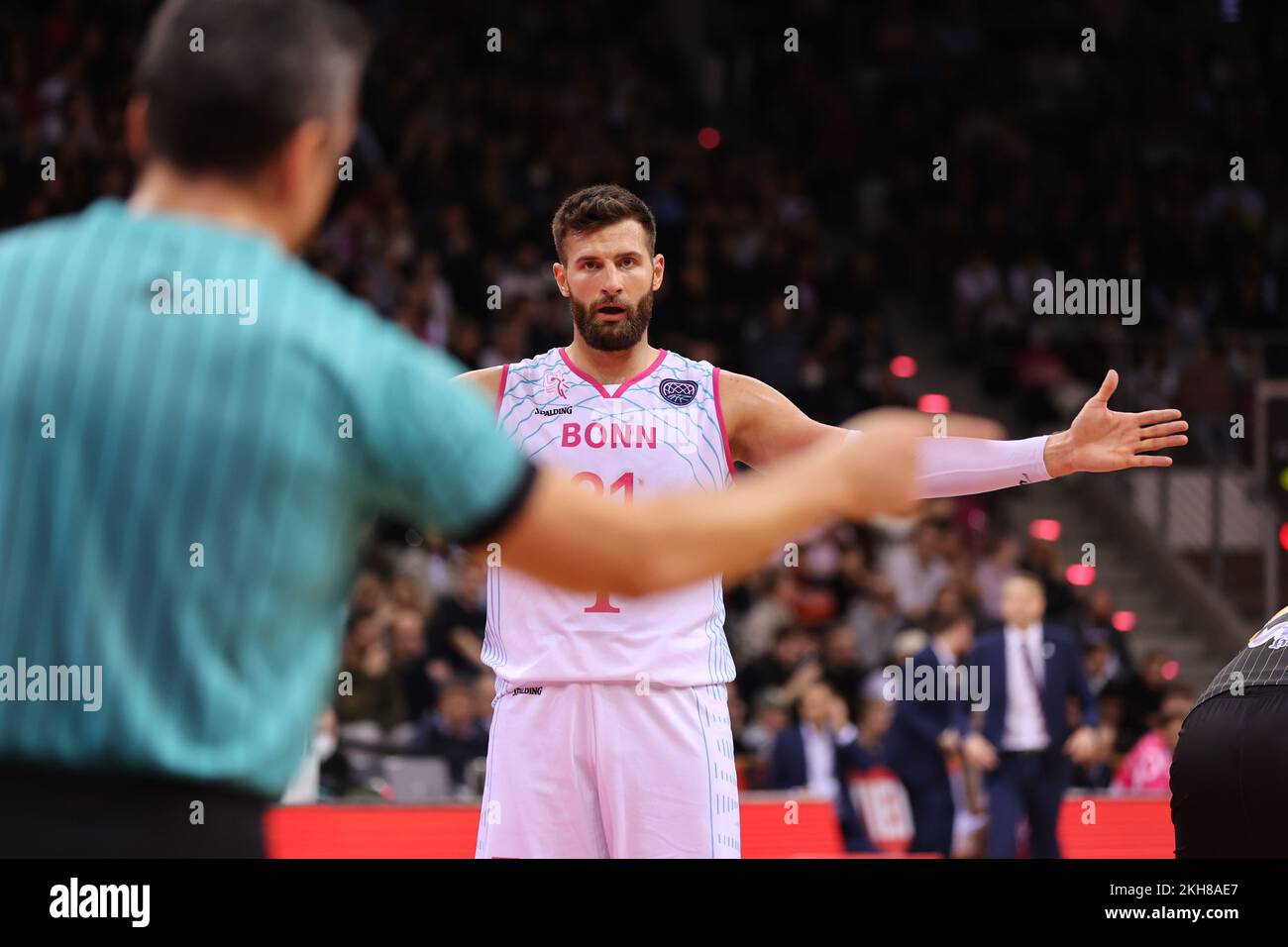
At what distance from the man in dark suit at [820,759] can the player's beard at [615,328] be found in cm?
699

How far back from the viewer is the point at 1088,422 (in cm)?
489

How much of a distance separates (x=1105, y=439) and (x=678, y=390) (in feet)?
4.44

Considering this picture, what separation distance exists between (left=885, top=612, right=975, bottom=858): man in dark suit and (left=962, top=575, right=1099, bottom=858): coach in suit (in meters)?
0.24

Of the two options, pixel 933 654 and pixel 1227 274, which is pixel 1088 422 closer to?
pixel 933 654

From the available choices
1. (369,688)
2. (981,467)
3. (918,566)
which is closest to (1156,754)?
(918,566)

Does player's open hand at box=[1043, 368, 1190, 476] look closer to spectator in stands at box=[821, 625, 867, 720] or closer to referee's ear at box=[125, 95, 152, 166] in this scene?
referee's ear at box=[125, 95, 152, 166]

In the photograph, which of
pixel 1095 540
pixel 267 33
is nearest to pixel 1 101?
pixel 1095 540

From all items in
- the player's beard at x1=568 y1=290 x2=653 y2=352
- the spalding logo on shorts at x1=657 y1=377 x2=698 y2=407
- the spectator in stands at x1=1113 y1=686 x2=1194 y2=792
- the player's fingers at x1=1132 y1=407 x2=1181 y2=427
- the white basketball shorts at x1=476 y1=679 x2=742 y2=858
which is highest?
the player's beard at x1=568 y1=290 x2=653 y2=352

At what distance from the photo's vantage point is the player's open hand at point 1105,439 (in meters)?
4.84

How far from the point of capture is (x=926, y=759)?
11.4 metres

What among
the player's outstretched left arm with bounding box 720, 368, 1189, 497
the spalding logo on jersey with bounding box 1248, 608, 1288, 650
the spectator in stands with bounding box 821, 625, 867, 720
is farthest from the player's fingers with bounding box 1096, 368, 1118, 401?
the spectator in stands with bounding box 821, 625, 867, 720

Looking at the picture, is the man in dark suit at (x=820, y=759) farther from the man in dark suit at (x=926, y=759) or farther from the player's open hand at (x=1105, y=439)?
the player's open hand at (x=1105, y=439)

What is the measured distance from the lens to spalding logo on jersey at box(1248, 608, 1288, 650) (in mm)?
4605

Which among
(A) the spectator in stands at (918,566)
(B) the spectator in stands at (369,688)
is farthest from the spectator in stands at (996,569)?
(B) the spectator in stands at (369,688)
